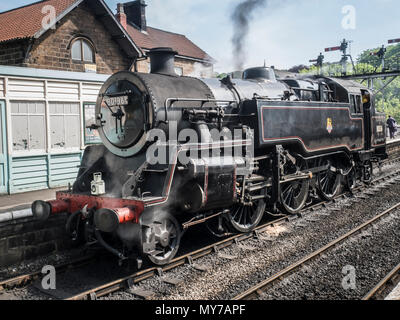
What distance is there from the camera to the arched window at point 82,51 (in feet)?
45.5

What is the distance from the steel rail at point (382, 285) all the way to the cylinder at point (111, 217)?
2944 millimetres

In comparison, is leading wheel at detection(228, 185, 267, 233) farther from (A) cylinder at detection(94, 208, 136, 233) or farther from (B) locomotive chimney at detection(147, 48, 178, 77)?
(B) locomotive chimney at detection(147, 48, 178, 77)

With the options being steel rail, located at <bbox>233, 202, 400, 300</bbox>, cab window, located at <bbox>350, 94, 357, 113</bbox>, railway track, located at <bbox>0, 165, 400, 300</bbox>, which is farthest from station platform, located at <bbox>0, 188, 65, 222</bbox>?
cab window, located at <bbox>350, 94, 357, 113</bbox>

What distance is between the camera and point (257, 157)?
702cm

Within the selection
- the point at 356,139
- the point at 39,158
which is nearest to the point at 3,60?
the point at 39,158

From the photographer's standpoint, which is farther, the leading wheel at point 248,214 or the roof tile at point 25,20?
the roof tile at point 25,20

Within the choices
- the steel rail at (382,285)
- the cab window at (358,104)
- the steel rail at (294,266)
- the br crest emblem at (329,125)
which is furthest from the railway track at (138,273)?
the cab window at (358,104)

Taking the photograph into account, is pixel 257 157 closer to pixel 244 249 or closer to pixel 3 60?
pixel 244 249

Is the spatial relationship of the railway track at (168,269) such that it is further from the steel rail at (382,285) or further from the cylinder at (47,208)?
the steel rail at (382,285)

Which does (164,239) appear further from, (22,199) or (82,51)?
(82,51)

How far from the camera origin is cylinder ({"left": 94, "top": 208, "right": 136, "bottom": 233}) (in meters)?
4.87

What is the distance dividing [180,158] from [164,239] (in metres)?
1.13

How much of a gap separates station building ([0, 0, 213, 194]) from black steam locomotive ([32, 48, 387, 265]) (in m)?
1.31
